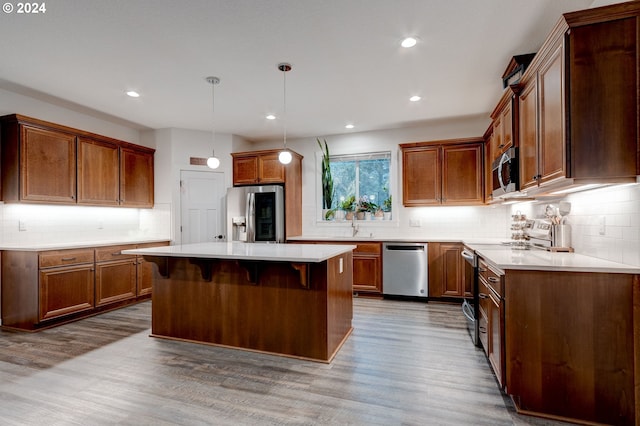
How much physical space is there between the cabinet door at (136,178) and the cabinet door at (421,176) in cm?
408

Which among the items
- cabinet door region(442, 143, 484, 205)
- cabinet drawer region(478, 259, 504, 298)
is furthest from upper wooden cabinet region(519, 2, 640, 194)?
cabinet door region(442, 143, 484, 205)

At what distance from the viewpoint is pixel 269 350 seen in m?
2.88

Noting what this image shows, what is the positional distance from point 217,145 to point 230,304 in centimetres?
344

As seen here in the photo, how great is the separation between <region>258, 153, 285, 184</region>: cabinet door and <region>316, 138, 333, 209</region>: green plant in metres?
0.84

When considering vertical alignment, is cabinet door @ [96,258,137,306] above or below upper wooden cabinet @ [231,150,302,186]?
below

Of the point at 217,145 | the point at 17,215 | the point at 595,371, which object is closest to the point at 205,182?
the point at 217,145

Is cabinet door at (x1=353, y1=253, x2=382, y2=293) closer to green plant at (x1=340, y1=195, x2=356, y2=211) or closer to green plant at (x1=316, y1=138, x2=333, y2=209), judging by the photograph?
green plant at (x1=340, y1=195, x2=356, y2=211)

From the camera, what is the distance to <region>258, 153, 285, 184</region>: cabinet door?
5301 mm

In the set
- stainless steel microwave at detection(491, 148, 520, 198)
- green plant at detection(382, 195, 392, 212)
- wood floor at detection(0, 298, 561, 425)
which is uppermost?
stainless steel microwave at detection(491, 148, 520, 198)

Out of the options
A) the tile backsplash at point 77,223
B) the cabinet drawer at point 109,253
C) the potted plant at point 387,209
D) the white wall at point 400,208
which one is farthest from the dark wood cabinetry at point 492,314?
the tile backsplash at point 77,223

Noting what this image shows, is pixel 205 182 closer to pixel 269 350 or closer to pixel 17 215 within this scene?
pixel 17 215

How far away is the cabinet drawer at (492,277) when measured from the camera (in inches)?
83.0

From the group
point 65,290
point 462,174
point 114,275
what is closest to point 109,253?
point 114,275

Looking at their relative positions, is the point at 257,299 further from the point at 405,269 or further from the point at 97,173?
the point at 97,173
